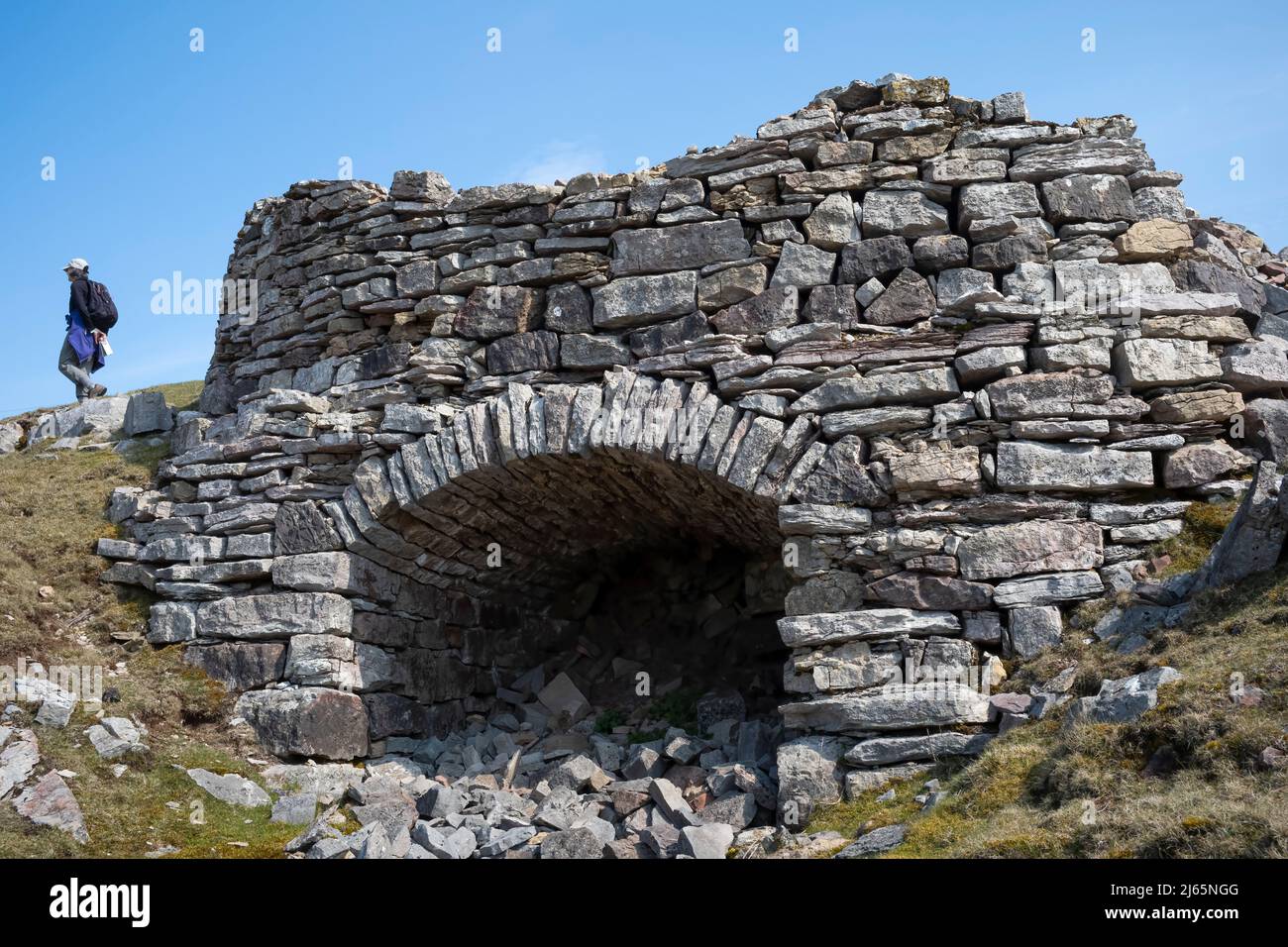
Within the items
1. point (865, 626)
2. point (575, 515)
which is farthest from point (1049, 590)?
point (575, 515)

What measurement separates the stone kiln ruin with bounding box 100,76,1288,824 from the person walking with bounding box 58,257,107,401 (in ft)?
9.50

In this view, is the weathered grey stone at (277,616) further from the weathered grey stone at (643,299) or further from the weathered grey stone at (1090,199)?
the weathered grey stone at (1090,199)

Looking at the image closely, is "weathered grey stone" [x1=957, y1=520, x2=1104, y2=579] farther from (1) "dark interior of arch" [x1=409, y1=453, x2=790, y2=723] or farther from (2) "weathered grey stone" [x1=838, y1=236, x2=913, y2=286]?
(2) "weathered grey stone" [x1=838, y1=236, x2=913, y2=286]

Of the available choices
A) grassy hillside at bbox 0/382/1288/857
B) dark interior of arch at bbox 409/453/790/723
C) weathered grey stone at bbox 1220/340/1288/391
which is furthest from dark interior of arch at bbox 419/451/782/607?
weathered grey stone at bbox 1220/340/1288/391

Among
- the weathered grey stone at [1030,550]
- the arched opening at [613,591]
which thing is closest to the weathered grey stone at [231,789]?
the arched opening at [613,591]

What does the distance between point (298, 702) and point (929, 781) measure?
14.0 feet

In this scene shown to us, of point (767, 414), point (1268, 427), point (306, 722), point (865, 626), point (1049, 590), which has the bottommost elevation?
point (306, 722)

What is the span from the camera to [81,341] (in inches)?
463

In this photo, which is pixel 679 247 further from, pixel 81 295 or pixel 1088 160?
pixel 81 295

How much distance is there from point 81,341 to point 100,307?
427 mm

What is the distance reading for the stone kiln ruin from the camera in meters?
7.05

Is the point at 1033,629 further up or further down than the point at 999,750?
further up
